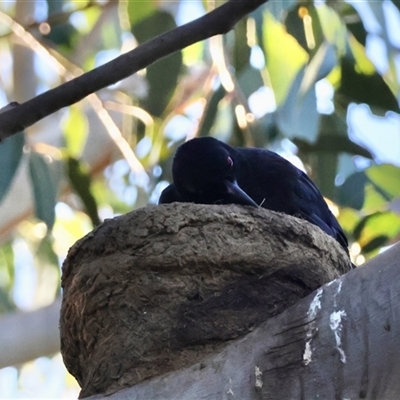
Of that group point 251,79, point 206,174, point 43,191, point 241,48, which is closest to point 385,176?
point 251,79

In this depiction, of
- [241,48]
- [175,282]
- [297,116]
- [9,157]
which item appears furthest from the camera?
[241,48]

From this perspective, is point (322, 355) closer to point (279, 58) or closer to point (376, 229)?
point (279, 58)

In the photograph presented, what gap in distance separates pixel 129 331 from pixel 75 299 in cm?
31

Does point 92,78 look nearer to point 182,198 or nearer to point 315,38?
point 182,198

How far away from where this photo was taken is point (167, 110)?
428cm


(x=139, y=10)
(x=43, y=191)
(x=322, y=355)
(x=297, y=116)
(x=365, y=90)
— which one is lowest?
(x=322, y=355)

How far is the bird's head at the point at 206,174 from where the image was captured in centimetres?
310

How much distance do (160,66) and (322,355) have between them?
216 cm

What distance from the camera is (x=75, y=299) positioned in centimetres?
237

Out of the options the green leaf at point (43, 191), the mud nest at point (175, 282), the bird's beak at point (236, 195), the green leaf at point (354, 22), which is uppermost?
the green leaf at point (354, 22)

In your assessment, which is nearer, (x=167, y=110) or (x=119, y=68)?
(x=119, y=68)

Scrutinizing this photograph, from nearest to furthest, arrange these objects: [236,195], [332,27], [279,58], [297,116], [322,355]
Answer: [322,355]
[236,195]
[297,116]
[279,58]
[332,27]

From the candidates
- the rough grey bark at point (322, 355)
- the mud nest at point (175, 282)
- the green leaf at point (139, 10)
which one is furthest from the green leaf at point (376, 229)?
the rough grey bark at point (322, 355)

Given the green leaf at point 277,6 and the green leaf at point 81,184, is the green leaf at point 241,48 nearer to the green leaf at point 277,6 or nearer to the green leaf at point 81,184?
the green leaf at point 277,6
